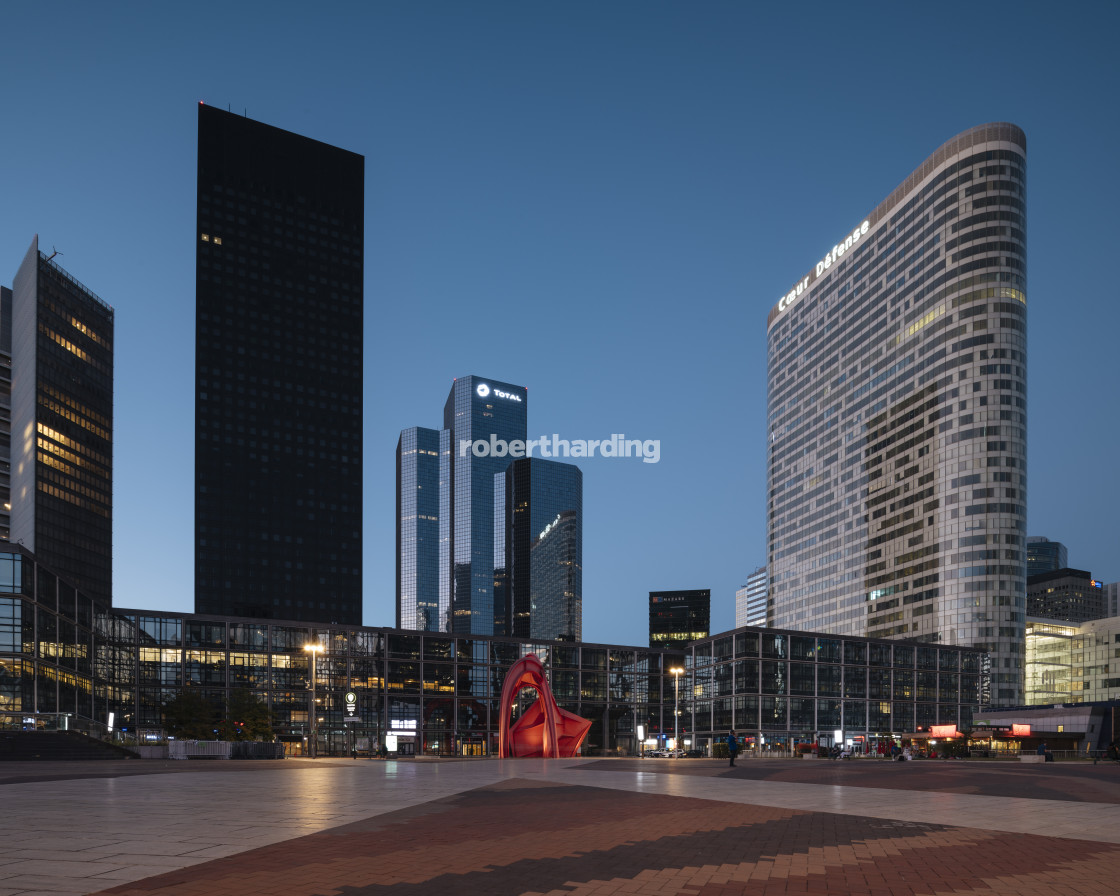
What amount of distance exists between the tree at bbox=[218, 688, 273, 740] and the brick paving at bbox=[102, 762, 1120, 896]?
79.4 meters

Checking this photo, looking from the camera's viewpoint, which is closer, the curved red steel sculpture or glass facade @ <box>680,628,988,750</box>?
the curved red steel sculpture

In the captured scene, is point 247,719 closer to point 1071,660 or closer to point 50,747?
point 50,747

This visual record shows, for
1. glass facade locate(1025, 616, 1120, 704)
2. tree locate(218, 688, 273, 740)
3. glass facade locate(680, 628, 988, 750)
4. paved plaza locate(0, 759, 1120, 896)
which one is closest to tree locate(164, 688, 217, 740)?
tree locate(218, 688, 273, 740)

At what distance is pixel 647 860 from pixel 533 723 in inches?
2468

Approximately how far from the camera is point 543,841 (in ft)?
50.4

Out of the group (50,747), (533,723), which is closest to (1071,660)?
(533,723)

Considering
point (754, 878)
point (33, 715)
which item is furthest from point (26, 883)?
point (33, 715)

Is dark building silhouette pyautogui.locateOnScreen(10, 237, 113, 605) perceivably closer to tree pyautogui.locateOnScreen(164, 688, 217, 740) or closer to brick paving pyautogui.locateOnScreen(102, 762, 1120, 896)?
tree pyautogui.locateOnScreen(164, 688, 217, 740)

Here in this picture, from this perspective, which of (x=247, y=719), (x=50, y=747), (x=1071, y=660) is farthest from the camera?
(x=1071, y=660)

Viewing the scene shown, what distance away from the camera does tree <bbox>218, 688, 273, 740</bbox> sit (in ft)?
300

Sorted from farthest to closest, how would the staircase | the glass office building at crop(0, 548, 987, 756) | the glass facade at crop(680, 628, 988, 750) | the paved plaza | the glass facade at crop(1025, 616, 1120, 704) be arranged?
the glass facade at crop(1025, 616, 1120, 704) < the glass facade at crop(680, 628, 988, 750) < the glass office building at crop(0, 548, 987, 756) < the staircase < the paved plaza

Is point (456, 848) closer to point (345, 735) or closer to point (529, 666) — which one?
point (529, 666)

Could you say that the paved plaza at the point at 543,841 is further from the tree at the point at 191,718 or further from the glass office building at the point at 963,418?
the glass office building at the point at 963,418

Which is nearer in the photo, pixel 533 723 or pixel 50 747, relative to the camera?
pixel 50 747
